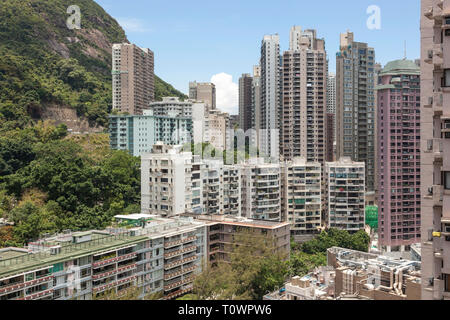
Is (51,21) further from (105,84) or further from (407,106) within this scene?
(407,106)

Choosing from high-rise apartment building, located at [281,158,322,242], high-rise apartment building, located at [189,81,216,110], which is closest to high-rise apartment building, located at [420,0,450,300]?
high-rise apartment building, located at [281,158,322,242]

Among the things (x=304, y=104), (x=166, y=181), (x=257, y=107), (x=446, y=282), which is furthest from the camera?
(x=257, y=107)

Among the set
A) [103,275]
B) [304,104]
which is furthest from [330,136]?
[103,275]

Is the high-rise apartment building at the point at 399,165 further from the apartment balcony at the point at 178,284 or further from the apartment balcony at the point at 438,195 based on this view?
the apartment balcony at the point at 438,195

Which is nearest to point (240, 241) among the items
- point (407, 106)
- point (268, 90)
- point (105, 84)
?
point (407, 106)

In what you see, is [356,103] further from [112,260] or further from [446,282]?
[446,282]

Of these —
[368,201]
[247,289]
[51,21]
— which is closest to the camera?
[247,289]

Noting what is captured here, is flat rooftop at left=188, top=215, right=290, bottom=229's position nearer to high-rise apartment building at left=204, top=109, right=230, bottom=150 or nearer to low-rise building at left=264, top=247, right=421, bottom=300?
low-rise building at left=264, top=247, right=421, bottom=300
